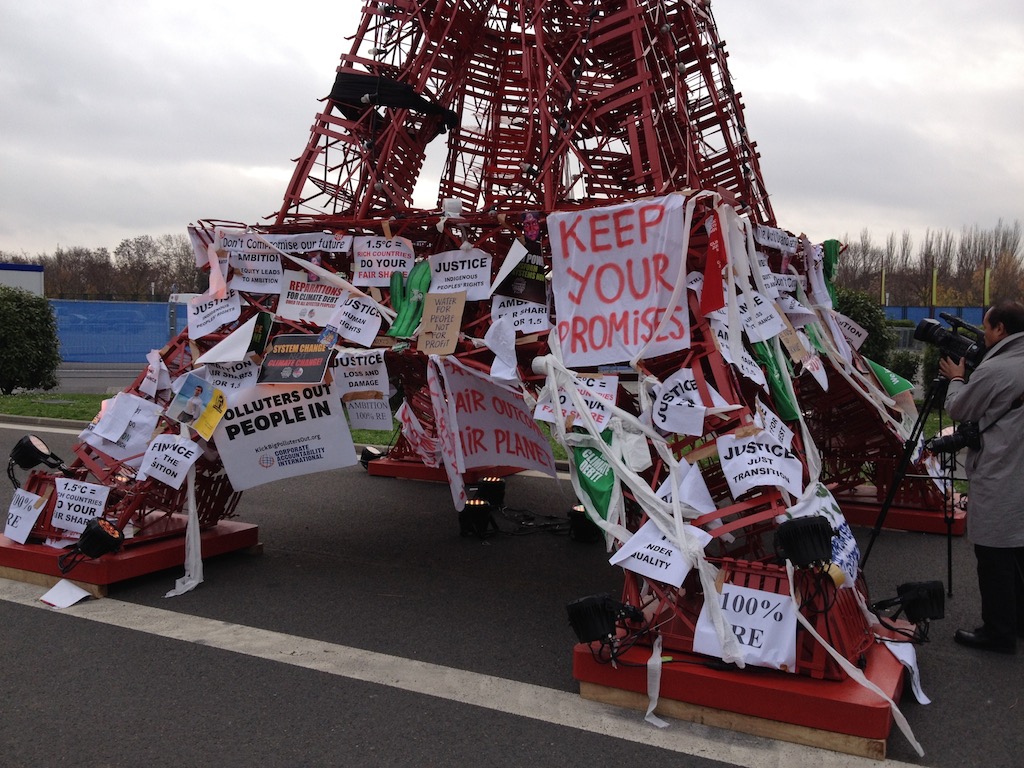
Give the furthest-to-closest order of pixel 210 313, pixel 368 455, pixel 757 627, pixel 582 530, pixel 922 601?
pixel 368 455, pixel 582 530, pixel 210 313, pixel 922 601, pixel 757 627

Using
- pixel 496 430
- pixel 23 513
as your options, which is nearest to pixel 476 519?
pixel 496 430

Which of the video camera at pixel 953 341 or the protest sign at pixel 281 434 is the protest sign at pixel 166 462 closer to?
the protest sign at pixel 281 434

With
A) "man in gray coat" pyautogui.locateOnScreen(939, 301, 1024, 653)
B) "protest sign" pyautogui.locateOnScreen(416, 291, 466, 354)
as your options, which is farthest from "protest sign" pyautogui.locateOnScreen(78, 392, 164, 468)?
"man in gray coat" pyautogui.locateOnScreen(939, 301, 1024, 653)

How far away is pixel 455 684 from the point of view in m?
4.34

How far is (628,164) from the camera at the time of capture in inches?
244

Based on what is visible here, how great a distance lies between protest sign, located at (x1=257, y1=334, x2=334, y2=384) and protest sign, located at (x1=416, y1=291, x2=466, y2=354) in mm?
693

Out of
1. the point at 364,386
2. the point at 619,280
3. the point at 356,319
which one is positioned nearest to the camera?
the point at 619,280

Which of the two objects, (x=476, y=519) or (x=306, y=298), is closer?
(x=306, y=298)

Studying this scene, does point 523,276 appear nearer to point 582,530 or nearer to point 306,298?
point 306,298

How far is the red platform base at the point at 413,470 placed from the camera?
31.4ft

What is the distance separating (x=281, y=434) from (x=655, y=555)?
115 inches

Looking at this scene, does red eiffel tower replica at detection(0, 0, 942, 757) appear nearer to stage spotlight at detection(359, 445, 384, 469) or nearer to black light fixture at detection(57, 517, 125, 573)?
black light fixture at detection(57, 517, 125, 573)

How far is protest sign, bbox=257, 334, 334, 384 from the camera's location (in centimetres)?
538

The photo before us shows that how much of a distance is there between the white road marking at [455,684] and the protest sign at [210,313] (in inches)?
75.4
